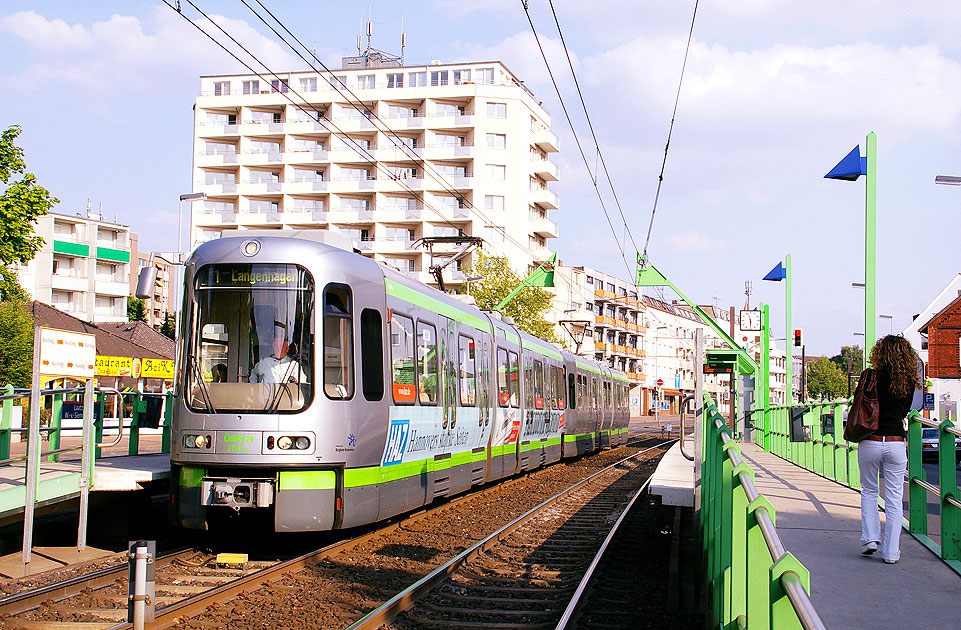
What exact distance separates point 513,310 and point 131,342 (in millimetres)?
17980

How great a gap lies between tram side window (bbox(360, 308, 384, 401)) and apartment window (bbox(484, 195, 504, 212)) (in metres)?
60.5

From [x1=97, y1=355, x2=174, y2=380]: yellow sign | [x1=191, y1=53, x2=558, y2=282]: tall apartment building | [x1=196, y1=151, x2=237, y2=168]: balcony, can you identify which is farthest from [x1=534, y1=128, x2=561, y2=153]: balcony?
[x1=97, y1=355, x2=174, y2=380]: yellow sign

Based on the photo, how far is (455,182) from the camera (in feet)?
234

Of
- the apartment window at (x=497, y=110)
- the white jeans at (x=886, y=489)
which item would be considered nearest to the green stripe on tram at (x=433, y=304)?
the white jeans at (x=886, y=489)

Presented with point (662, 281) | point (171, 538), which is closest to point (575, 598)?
point (171, 538)

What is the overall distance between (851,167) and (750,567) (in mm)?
12490

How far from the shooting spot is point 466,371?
14633 mm

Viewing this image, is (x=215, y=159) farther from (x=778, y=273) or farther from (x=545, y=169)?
(x=778, y=273)

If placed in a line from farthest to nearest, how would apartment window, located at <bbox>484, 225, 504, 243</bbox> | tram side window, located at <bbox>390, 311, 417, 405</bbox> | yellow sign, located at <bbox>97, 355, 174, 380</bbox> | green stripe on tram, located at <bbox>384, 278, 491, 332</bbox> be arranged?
1. apartment window, located at <bbox>484, 225, 504, 243</bbox>
2. yellow sign, located at <bbox>97, 355, 174, 380</bbox>
3. green stripe on tram, located at <bbox>384, 278, 491, 332</bbox>
4. tram side window, located at <bbox>390, 311, 417, 405</bbox>

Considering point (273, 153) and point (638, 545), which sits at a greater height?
point (273, 153)

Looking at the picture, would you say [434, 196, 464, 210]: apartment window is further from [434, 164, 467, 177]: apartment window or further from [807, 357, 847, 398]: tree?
[807, 357, 847, 398]: tree

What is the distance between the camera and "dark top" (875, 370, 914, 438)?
721 centimetres

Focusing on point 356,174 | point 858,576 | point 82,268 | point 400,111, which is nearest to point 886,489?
point 858,576

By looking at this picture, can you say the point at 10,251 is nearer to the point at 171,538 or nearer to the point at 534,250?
the point at 171,538
